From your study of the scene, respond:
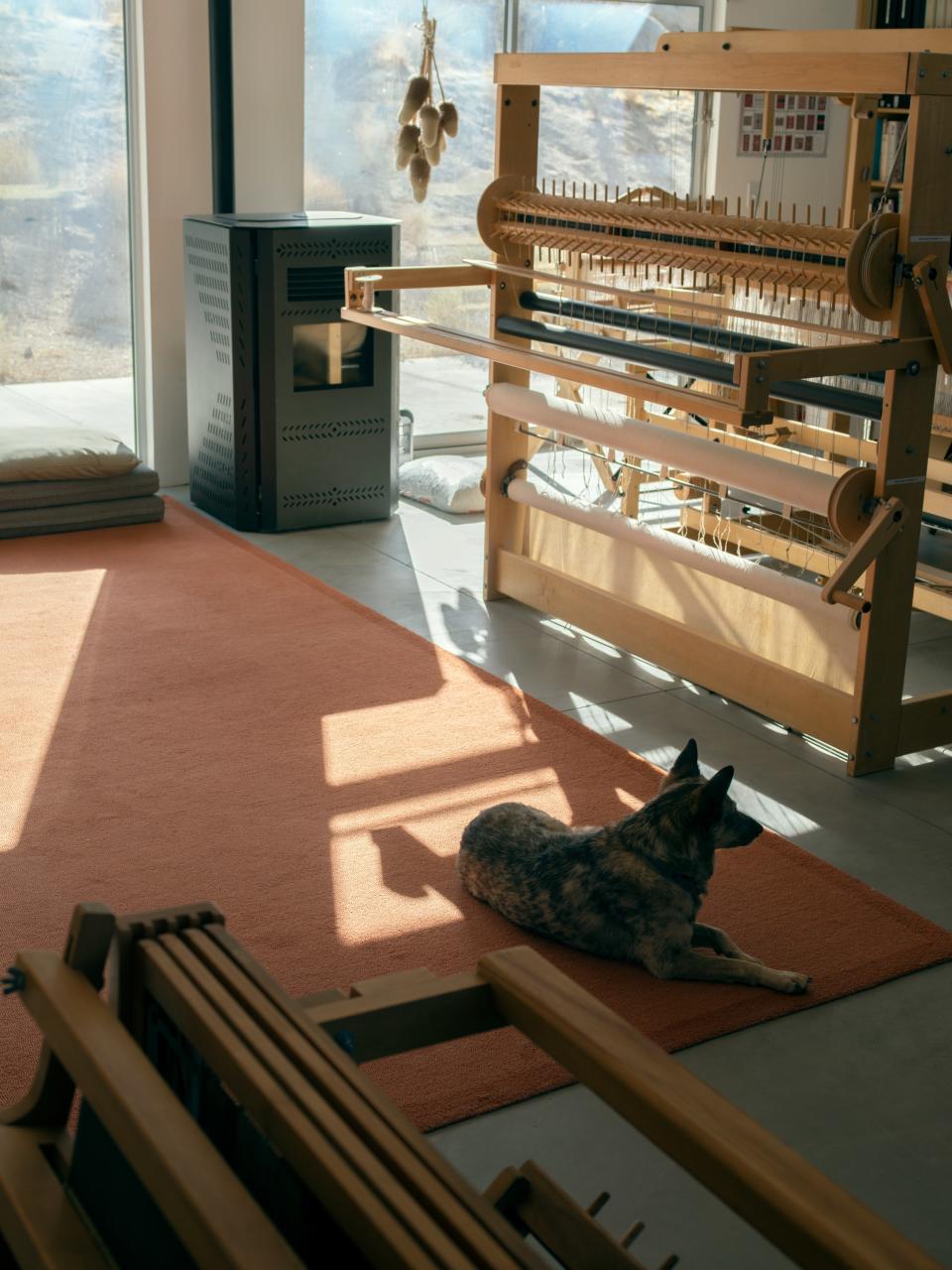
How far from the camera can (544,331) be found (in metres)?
4.47

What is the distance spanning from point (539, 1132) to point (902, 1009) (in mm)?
797

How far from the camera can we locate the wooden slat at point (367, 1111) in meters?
1.21

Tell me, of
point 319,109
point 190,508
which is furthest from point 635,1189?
point 319,109

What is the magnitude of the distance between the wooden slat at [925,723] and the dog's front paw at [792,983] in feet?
3.97

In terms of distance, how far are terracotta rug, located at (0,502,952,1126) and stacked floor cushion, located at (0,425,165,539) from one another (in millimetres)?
571

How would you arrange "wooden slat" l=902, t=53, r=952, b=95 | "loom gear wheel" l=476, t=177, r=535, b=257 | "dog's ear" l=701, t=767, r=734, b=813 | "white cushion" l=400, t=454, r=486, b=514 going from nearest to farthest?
1. "dog's ear" l=701, t=767, r=734, b=813
2. "wooden slat" l=902, t=53, r=952, b=95
3. "loom gear wheel" l=476, t=177, r=535, b=257
4. "white cushion" l=400, t=454, r=486, b=514

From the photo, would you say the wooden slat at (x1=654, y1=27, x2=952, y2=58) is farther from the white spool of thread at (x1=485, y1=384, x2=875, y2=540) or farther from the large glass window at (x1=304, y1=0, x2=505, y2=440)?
the large glass window at (x1=304, y1=0, x2=505, y2=440)

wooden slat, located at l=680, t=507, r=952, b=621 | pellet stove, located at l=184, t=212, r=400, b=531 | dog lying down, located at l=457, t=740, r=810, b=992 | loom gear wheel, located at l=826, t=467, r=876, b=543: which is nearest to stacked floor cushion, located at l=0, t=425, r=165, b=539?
pellet stove, located at l=184, t=212, r=400, b=531

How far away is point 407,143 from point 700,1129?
527 centimetres

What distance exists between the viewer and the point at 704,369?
3.72 m

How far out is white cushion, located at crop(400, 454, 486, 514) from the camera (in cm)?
618

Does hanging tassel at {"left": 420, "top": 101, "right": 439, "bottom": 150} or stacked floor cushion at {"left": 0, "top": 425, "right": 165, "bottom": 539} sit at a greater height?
hanging tassel at {"left": 420, "top": 101, "right": 439, "bottom": 150}

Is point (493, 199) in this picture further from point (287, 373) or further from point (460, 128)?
point (460, 128)

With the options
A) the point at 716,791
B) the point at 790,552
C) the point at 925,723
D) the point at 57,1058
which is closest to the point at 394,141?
the point at 790,552
